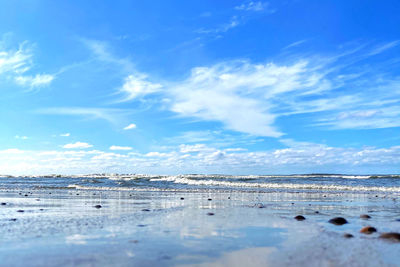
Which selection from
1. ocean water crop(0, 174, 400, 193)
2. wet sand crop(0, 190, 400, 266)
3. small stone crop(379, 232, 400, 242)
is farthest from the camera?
ocean water crop(0, 174, 400, 193)

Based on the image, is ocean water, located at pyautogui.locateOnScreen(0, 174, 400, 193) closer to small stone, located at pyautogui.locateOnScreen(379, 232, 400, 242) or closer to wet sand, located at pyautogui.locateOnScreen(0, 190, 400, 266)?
wet sand, located at pyautogui.locateOnScreen(0, 190, 400, 266)

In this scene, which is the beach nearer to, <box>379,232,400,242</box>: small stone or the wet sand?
the wet sand

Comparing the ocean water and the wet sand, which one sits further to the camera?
the ocean water

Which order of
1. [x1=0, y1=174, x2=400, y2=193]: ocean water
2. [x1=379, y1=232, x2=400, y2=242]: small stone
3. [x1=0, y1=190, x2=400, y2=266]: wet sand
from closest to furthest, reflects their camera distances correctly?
[x1=0, y1=190, x2=400, y2=266]: wet sand, [x1=379, y1=232, x2=400, y2=242]: small stone, [x1=0, y1=174, x2=400, y2=193]: ocean water

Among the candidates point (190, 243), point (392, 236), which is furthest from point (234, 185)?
point (190, 243)

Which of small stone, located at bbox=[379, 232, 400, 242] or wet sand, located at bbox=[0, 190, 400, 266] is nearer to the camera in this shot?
wet sand, located at bbox=[0, 190, 400, 266]

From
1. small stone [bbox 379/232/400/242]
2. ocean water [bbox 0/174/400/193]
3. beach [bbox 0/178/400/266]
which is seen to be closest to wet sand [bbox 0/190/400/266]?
beach [bbox 0/178/400/266]

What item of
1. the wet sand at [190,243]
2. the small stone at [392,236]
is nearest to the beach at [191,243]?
the wet sand at [190,243]

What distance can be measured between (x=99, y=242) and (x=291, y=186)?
84.7 feet

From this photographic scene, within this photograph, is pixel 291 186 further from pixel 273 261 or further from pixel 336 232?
pixel 273 261

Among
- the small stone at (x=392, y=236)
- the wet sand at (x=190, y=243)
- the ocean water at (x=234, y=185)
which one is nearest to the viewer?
the wet sand at (x=190, y=243)

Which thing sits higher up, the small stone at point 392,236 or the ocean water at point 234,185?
the small stone at point 392,236

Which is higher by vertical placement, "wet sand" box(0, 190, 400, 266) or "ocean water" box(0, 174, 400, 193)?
"wet sand" box(0, 190, 400, 266)

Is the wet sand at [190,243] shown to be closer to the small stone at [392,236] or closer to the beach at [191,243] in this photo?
the beach at [191,243]
